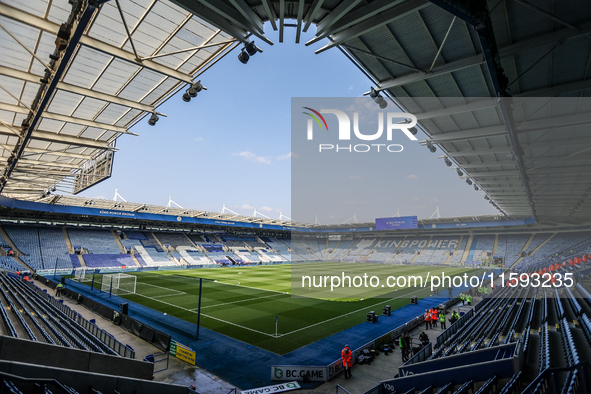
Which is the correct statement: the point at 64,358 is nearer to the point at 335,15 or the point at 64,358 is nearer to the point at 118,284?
the point at 335,15

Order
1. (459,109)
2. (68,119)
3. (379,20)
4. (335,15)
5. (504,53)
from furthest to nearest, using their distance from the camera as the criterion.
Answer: (68,119), (459,109), (504,53), (379,20), (335,15)

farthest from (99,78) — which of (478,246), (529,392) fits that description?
(478,246)

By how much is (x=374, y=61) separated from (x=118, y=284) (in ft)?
97.2

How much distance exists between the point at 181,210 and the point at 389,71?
53536mm

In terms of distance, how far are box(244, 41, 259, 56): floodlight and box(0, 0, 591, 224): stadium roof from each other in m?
0.59

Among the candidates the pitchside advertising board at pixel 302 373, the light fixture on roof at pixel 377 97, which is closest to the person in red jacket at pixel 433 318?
the pitchside advertising board at pixel 302 373

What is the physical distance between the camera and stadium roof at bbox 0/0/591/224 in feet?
24.7

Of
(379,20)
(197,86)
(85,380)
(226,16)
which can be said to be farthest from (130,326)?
(379,20)

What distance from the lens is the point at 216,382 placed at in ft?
36.9

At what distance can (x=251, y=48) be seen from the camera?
9148 mm

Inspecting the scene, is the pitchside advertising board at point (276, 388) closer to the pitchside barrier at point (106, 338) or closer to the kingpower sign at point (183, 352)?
the kingpower sign at point (183, 352)

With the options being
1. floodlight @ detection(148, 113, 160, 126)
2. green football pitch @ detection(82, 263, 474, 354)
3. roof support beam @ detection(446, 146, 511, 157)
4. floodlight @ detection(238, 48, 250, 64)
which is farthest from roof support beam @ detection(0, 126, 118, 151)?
roof support beam @ detection(446, 146, 511, 157)

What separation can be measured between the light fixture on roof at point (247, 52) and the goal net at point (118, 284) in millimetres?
26363

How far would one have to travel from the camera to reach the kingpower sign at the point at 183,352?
41.7 feet
